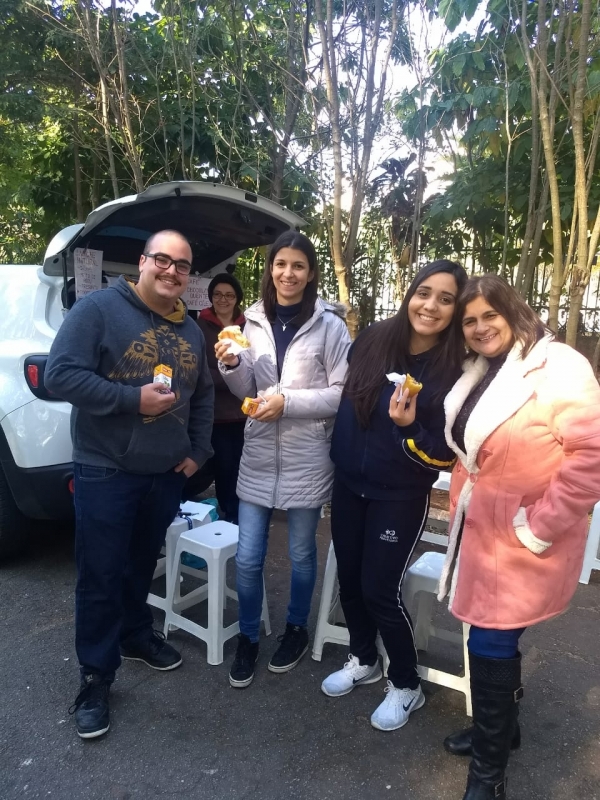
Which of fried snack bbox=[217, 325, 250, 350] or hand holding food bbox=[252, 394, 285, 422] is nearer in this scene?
hand holding food bbox=[252, 394, 285, 422]

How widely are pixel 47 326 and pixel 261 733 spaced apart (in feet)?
8.30

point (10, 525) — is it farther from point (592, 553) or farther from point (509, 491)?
point (592, 553)

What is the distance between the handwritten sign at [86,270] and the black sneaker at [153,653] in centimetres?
202

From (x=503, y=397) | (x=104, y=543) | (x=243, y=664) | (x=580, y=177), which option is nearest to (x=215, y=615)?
(x=243, y=664)

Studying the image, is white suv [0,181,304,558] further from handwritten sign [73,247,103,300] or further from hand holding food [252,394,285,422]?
hand holding food [252,394,285,422]

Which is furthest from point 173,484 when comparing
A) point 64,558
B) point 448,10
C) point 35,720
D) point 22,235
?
point 22,235

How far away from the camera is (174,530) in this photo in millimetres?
3324

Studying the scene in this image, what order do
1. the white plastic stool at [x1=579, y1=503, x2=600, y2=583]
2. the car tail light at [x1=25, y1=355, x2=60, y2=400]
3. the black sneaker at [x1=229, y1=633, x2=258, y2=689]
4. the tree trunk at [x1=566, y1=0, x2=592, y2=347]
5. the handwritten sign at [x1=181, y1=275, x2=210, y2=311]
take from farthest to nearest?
the handwritten sign at [x1=181, y1=275, x2=210, y2=311]
the tree trunk at [x1=566, y1=0, x2=592, y2=347]
the white plastic stool at [x1=579, y1=503, x2=600, y2=583]
the car tail light at [x1=25, y1=355, x2=60, y2=400]
the black sneaker at [x1=229, y1=633, x2=258, y2=689]

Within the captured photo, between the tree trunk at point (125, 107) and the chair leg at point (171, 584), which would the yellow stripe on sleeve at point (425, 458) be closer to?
the chair leg at point (171, 584)

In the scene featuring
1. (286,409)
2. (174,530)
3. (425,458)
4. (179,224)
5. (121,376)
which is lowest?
(174,530)

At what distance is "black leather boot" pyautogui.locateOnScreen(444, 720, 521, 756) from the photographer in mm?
2369

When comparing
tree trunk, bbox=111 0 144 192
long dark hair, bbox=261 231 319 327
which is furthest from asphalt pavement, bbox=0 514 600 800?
tree trunk, bbox=111 0 144 192

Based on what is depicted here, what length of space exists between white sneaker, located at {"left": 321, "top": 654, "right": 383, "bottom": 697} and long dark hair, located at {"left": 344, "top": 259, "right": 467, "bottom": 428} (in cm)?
119

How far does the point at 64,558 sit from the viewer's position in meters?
4.13
